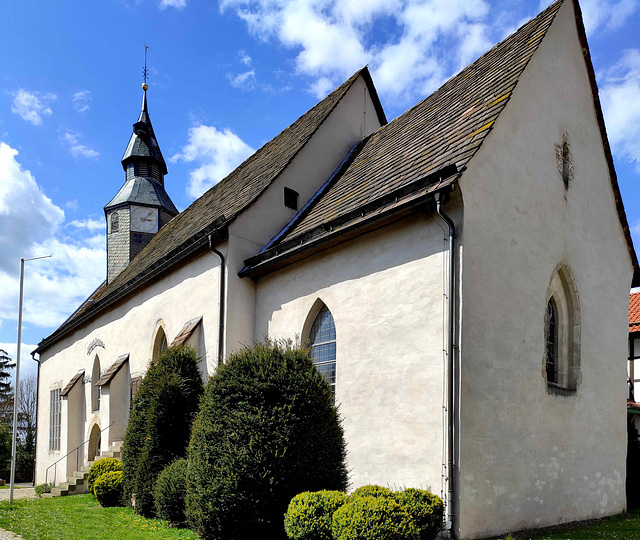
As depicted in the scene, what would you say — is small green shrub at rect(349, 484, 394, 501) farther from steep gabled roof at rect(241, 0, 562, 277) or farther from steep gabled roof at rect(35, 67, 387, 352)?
steep gabled roof at rect(35, 67, 387, 352)

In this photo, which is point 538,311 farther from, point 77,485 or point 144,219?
point 144,219

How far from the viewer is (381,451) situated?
1001 centimetres

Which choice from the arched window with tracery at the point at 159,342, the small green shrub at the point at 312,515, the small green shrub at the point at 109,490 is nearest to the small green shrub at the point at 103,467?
the small green shrub at the point at 109,490

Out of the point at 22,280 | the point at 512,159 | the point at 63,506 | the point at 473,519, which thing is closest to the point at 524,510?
the point at 473,519

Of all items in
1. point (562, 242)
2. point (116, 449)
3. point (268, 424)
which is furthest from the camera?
point (116, 449)

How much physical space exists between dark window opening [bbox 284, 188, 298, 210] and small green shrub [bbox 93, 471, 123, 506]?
7.73 m

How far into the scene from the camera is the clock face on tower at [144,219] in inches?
1087

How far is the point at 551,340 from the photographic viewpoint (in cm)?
1199

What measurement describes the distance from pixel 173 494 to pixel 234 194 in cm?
922

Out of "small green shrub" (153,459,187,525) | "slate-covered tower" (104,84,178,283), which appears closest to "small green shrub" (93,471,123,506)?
"small green shrub" (153,459,187,525)

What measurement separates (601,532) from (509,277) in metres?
4.58

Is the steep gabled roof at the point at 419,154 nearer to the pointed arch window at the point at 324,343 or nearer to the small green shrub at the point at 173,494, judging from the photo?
the pointed arch window at the point at 324,343

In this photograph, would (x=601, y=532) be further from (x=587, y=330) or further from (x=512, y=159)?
(x=512, y=159)

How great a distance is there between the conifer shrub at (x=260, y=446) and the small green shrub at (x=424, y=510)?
1.28m
